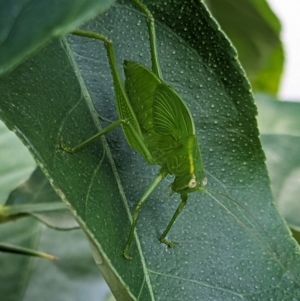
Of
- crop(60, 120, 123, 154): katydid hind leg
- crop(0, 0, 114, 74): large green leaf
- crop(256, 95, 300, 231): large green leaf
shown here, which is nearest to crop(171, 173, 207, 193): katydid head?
crop(60, 120, 123, 154): katydid hind leg

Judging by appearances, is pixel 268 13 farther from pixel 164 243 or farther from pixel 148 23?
pixel 164 243

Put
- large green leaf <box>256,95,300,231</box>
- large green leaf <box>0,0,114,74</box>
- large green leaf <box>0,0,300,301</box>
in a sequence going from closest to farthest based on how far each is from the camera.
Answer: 1. large green leaf <box>0,0,114,74</box>
2. large green leaf <box>0,0,300,301</box>
3. large green leaf <box>256,95,300,231</box>

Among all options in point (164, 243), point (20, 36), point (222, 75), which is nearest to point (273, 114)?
point (222, 75)

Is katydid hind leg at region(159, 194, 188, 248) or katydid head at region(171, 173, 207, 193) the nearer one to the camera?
katydid hind leg at region(159, 194, 188, 248)

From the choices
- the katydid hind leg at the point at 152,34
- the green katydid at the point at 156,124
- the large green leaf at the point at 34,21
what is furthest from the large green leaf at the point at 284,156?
the large green leaf at the point at 34,21

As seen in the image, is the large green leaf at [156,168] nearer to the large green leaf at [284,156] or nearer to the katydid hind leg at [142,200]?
the katydid hind leg at [142,200]

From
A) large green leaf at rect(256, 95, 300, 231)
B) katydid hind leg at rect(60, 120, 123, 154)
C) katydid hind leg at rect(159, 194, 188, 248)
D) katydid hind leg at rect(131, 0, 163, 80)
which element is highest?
katydid hind leg at rect(131, 0, 163, 80)

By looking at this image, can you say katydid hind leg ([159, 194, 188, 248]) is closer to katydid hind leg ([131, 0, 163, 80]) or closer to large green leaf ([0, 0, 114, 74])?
katydid hind leg ([131, 0, 163, 80])
